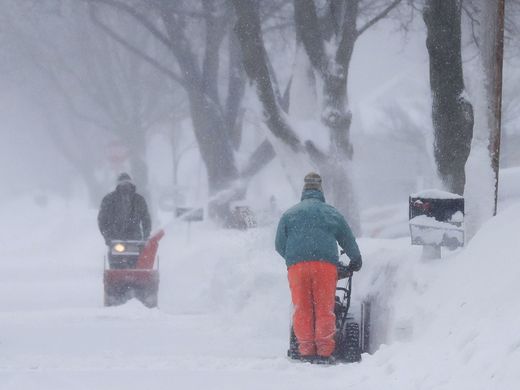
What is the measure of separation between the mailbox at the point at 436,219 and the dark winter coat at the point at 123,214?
5.28 m

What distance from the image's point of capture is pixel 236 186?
2183 cm

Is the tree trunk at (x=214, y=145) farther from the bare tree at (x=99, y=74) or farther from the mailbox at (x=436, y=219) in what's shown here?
the mailbox at (x=436, y=219)

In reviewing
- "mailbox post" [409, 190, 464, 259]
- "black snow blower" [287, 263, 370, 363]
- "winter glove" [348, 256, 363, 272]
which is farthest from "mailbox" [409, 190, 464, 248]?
"black snow blower" [287, 263, 370, 363]

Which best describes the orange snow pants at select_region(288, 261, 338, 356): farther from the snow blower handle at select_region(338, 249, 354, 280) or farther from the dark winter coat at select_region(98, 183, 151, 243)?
the dark winter coat at select_region(98, 183, 151, 243)

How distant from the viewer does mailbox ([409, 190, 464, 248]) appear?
8500 millimetres

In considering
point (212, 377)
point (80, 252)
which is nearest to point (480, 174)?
point (212, 377)

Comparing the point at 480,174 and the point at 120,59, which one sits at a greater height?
the point at 120,59

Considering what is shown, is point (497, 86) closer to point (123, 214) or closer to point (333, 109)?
point (123, 214)

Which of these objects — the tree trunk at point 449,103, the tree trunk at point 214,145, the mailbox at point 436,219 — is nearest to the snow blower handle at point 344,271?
the mailbox at point 436,219

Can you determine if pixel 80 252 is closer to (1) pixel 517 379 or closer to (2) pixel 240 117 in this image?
(2) pixel 240 117

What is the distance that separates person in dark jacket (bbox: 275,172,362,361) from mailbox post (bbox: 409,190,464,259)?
0.64 meters

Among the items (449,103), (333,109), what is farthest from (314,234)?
(333,109)

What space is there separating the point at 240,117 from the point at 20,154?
48.2 m

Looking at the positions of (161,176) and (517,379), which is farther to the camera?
(161,176)
